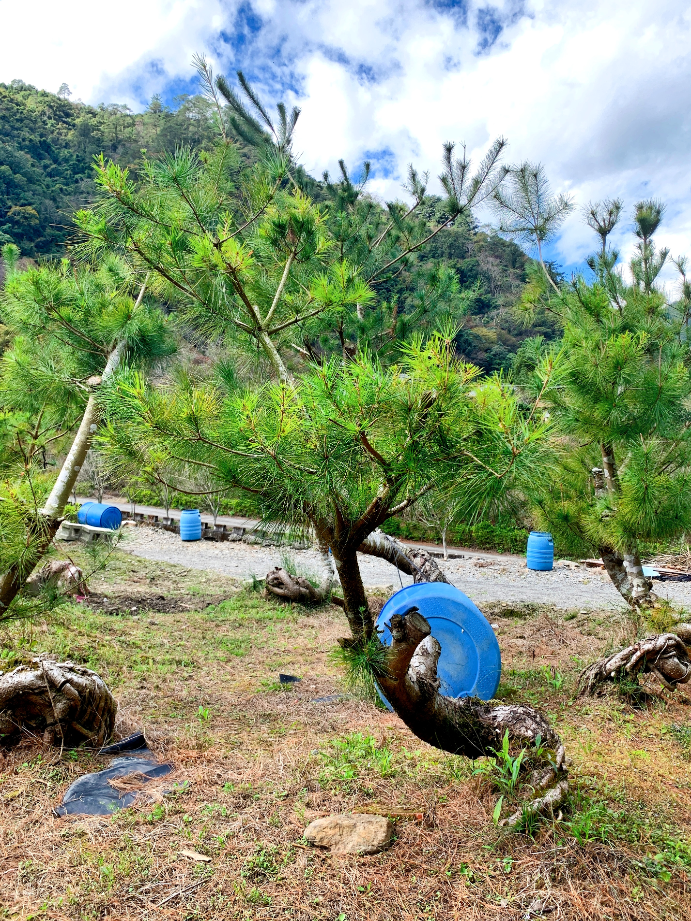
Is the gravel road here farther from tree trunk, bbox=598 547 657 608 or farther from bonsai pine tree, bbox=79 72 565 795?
bonsai pine tree, bbox=79 72 565 795

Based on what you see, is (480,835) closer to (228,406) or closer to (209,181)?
(228,406)

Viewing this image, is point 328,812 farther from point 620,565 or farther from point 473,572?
point 473,572

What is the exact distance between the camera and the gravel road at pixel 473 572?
29.0ft

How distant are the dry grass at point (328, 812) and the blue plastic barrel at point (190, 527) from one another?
35.1 ft

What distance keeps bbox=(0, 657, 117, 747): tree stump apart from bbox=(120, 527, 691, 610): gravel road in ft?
14.8

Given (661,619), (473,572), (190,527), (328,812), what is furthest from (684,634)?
(190,527)

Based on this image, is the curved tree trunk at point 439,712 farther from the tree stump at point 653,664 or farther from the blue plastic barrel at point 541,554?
the blue plastic barrel at point 541,554

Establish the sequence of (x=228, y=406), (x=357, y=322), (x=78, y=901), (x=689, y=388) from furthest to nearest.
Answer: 1. (x=357, y=322)
2. (x=689, y=388)
3. (x=228, y=406)
4. (x=78, y=901)

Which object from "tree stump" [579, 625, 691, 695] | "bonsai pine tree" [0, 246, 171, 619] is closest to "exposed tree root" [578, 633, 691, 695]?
"tree stump" [579, 625, 691, 695]

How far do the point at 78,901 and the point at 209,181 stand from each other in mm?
4076

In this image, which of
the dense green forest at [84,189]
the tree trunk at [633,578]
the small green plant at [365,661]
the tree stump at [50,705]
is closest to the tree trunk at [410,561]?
the tree trunk at [633,578]

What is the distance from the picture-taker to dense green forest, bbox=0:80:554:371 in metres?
27.3

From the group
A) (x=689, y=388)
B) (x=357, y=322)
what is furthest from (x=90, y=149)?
(x=689, y=388)

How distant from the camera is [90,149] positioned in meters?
36.2
